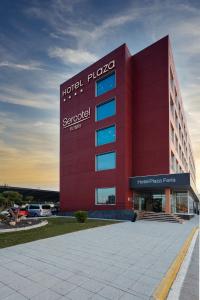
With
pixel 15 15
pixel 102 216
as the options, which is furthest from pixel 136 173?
pixel 15 15

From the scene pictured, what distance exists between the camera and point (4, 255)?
8438mm

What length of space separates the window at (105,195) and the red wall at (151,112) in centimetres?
395

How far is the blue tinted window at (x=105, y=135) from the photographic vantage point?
104 ft

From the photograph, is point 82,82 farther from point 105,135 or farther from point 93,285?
point 93,285

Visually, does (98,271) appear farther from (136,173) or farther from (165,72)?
(165,72)

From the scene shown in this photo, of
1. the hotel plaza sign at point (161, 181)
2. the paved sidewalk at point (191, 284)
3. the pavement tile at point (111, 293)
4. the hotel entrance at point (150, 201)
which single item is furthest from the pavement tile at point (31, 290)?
the hotel entrance at point (150, 201)

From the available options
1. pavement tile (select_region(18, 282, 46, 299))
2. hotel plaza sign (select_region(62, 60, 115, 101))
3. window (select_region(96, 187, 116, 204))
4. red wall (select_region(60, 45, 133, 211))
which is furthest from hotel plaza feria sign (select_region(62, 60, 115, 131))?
pavement tile (select_region(18, 282, 46, 299))

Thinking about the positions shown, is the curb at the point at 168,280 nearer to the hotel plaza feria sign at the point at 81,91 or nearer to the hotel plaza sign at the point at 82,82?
the hotel plaza feria sign at the point at 81,91

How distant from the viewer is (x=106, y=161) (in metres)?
32.0

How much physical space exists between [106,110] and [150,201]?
45.3ft

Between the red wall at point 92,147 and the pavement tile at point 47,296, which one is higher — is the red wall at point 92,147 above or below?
above

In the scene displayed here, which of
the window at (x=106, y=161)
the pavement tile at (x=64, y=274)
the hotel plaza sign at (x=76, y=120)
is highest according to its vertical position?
the hotel plaza sign at (x=76, y=120)

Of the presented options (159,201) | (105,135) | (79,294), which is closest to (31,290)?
(79,294)

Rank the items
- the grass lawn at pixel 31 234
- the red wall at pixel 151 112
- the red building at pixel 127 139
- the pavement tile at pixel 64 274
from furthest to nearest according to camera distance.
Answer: the red wall at pixel 151 112 → the red building at pixel 127 139 → the grass lawn at pixel 31 234 → the pavement tile at pixel 64 274
